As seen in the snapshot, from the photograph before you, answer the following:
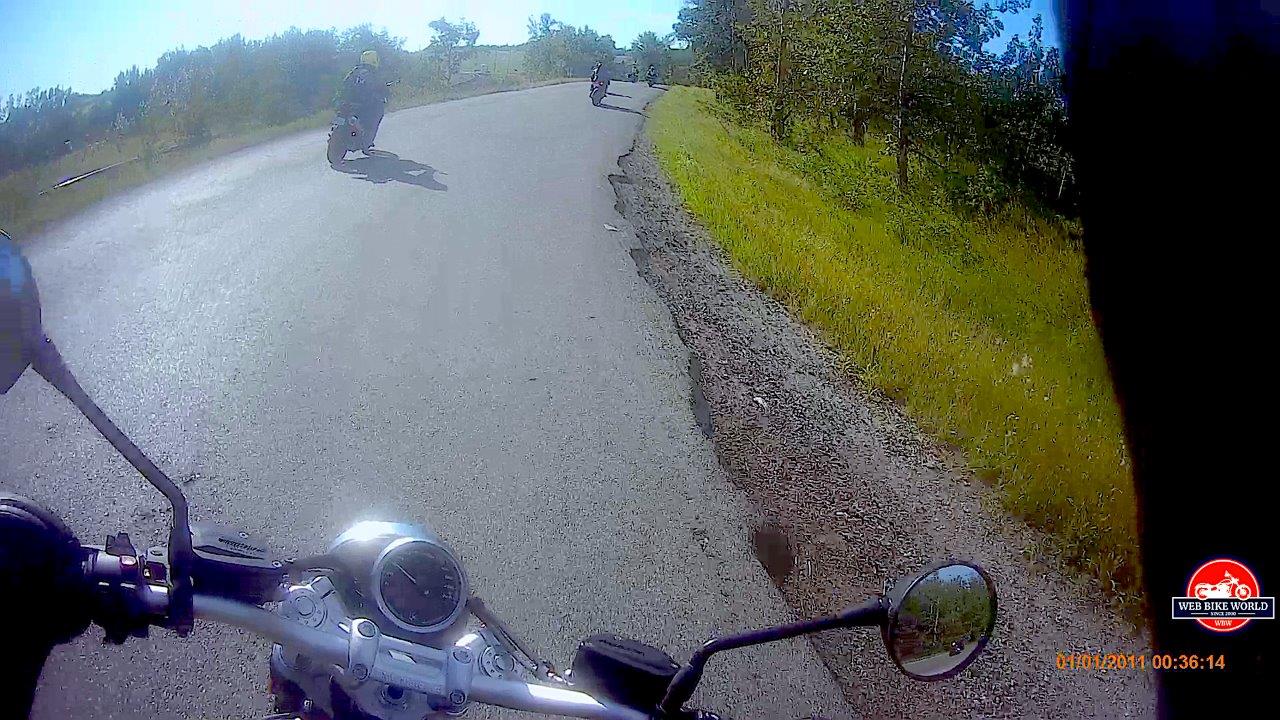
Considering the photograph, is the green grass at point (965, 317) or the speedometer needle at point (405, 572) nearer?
the speedometer needle at point (405, 572)

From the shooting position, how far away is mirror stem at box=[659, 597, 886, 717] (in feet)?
4.83

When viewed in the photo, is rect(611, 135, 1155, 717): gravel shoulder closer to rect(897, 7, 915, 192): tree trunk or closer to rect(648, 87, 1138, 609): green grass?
rect(648, 87, 1138, 609): green grass

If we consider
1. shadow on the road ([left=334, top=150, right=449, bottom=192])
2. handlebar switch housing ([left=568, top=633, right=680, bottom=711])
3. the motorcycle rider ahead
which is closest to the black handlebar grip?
handlebar switch housing ([left=568, top=633, right=680, bottom=711])

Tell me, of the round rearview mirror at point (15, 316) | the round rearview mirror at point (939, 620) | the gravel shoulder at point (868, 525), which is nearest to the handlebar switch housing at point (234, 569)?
the round rearview mirror at point (15, 316)

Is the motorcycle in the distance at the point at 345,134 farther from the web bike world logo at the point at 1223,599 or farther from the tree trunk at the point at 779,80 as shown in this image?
the web bike world logo at the point at 1223,599

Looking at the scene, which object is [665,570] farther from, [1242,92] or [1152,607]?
[1242,92]

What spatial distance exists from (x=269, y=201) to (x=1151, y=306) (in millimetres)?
8112

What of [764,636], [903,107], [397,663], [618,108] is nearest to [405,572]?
[397,663]

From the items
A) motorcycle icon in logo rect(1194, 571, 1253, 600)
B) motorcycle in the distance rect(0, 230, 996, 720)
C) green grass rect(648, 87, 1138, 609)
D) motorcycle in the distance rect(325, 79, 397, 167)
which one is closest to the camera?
motorcycle in the distance rect(0, 230, 996, 720)

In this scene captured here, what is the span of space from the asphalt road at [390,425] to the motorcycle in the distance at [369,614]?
1.36 metres

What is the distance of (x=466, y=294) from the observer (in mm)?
6820

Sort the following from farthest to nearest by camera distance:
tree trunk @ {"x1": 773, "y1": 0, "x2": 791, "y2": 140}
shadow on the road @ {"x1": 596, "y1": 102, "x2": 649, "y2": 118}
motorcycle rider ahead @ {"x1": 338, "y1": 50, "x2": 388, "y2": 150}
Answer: shadow on the road @ {"x1": 596, "y1": 102, "x2": 649, "y2": 118} < tree trunk @ {"x1": 773, "y1": 0, "x2": 791, "y2": 140} < motorcycle rider ahead @ {"x1": 338, "y1": 50, "x2": 388, "y2": 150}

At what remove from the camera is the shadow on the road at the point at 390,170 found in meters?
11.1

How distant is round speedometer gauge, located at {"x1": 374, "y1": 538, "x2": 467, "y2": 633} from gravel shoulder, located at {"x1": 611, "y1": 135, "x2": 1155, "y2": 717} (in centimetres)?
201
